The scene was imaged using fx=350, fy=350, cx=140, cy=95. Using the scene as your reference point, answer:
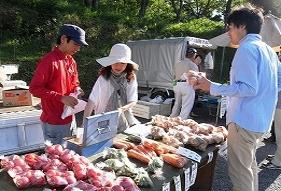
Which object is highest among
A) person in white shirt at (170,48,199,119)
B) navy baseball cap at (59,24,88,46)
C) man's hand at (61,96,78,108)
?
navy baseball cap at (59,24,88,46)

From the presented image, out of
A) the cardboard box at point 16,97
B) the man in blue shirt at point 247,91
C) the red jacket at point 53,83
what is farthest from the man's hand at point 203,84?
the cardboard box at point 16,97

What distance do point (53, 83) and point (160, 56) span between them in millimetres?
7971

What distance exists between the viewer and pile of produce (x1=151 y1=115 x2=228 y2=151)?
324 cm

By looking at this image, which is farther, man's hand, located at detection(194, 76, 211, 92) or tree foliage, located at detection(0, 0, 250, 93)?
tree foliage, located at detection(0, 0, 250, 93)

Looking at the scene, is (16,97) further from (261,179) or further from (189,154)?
(261,179)

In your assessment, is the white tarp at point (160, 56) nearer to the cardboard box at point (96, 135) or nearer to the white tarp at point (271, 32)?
the white tarp at point (271, 32)

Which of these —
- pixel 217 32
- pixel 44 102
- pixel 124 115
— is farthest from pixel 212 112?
pixel 217 32

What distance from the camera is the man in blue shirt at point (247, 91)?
2746 mm

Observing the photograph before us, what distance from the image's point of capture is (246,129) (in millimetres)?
2938

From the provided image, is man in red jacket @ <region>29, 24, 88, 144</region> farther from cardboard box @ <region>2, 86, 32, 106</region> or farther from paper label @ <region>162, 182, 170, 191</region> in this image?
cardboard box @ <region>2, 86, 32, 106</region>

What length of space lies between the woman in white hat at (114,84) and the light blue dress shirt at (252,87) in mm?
→ 907

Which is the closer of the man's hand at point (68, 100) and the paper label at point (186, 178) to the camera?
the paper label at point (186, 178)

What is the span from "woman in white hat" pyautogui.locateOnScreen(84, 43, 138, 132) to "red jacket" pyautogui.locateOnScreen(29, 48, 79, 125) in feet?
0.84

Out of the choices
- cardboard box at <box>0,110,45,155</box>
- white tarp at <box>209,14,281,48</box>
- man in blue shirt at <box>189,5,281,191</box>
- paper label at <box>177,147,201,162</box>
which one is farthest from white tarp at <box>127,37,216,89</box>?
paper label at <box>177,147,201,162</box>
